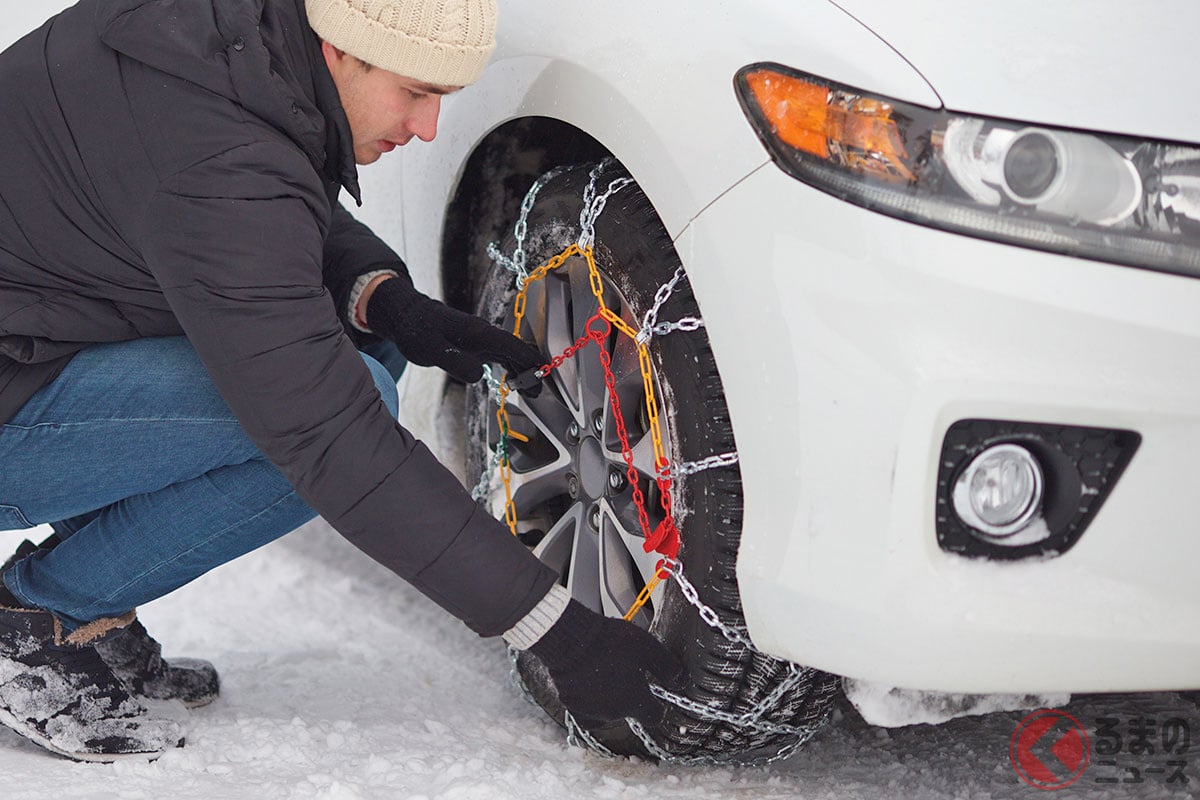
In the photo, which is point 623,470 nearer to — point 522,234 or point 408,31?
point 522,234

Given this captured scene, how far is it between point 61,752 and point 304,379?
830 millimetres

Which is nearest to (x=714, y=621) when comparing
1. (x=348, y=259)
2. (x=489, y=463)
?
(x=489, y=463)

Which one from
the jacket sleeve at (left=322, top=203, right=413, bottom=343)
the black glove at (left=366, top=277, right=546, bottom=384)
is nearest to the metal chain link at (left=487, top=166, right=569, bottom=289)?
the black glove at (left=366, top=277, right=546, bottom=384)

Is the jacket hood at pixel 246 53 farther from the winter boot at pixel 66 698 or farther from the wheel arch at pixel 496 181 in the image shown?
the winter boot at pixel 66 698

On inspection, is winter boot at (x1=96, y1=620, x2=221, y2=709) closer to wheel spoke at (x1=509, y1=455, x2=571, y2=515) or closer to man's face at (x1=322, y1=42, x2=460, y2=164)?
wheel spoke at (x1=509, y1=455, x2=571, y2=515)

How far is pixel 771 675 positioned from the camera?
1.65m

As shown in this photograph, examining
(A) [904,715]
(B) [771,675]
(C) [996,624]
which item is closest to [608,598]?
(B) [771,675]

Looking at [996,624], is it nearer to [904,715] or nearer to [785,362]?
Result: [904,715]

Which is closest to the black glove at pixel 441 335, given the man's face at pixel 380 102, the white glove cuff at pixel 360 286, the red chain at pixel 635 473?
the white glove cuff at pixel 360 286

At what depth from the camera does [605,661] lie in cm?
162

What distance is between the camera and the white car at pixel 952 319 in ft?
4.13

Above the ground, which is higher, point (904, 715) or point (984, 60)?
point (984, 60)

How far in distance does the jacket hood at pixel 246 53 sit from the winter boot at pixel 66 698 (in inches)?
34.7

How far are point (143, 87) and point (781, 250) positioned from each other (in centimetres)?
83
